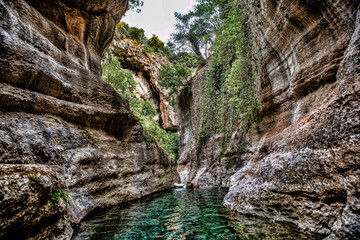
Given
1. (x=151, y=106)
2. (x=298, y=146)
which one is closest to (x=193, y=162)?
(x=151, y=106)

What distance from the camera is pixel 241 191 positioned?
4820 millimetres

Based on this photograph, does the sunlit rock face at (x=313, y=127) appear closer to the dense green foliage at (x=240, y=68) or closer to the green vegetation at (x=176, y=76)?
the dense green foliage at (x=240, y=68)

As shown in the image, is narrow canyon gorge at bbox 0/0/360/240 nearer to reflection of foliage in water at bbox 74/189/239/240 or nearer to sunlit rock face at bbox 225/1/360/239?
sunlit rock face at bbox 225/1/360/239

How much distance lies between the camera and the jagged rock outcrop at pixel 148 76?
26.2m

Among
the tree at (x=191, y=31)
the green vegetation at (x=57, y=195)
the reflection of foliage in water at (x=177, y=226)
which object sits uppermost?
the tree at (x=191, y=31)

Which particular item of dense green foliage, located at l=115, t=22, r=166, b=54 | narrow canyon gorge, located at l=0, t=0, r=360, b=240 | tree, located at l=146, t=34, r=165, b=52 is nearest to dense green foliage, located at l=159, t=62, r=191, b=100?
dense green foliage, located at l=115, t=22, r=166, b=54

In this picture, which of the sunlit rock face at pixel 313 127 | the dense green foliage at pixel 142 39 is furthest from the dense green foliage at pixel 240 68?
the dense green foliage at pixel 142 39

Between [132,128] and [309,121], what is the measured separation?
645 cm

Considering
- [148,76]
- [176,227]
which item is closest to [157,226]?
[176,227]

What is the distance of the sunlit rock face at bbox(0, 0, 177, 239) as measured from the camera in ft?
7.74

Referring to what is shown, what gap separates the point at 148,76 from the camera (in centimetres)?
2931

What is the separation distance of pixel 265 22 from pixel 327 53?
10.7ft

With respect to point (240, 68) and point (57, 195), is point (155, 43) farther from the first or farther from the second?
point (57, 195)

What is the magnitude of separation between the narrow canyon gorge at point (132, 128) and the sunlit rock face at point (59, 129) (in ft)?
0.09
